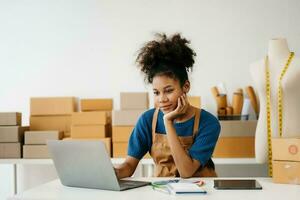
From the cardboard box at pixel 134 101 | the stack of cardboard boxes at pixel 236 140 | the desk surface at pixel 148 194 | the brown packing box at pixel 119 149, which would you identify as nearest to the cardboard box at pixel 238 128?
the stack of cardboard boxes at pixel 236 140

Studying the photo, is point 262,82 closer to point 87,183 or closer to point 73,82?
point 87,183

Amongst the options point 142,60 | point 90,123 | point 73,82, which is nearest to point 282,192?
A: point 142,60

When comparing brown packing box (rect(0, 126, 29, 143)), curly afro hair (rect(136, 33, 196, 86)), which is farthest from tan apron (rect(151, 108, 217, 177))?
brown packing box (rect(0, 126, 29, 143))

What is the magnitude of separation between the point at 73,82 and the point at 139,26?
635mm

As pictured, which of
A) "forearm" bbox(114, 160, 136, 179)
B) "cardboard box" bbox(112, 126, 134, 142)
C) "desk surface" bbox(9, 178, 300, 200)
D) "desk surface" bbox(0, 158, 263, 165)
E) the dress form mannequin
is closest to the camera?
"desk surface" bbox(9, 178, 300, 200)

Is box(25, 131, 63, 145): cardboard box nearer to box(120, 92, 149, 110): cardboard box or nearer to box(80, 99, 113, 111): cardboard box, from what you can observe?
box(80, 99, 113, 111): cardboard box

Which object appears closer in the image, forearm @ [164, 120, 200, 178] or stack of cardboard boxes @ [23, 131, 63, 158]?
forearm @ [164, 120, 200, 178]

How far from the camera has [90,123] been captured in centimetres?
280

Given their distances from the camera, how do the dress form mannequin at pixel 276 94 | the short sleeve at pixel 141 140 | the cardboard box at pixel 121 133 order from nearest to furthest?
the short sleeve at pixel 141 140 → the dress form mannequin at pixel 276 94 → the cardboard box at pixel 121 133

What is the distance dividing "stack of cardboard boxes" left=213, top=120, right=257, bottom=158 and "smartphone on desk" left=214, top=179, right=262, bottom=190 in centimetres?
120

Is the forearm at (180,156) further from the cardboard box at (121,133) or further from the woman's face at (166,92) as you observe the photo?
the cardboard box at (121,133)

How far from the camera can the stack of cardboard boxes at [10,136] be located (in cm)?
284

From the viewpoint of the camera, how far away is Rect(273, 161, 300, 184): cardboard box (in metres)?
1.51

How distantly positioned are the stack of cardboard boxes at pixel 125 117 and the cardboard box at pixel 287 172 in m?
1.35
